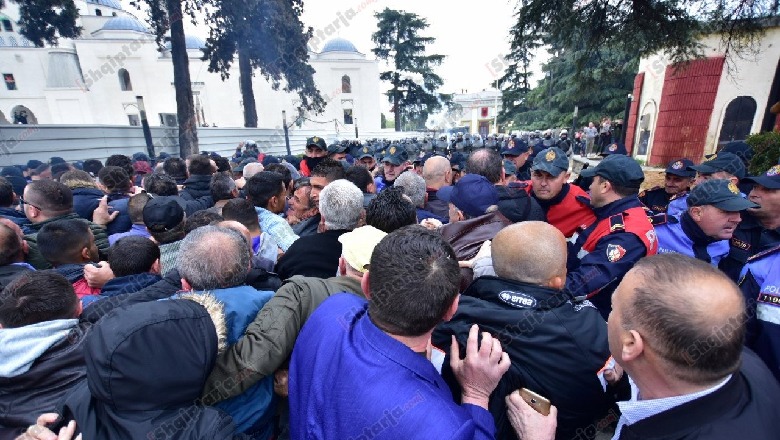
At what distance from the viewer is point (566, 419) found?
55.6 inches

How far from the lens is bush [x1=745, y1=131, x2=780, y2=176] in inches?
241

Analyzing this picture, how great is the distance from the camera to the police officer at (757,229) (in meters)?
2.61

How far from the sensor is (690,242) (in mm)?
2631

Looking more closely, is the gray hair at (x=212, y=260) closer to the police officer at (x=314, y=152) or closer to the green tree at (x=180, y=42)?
the police officer at (x=314, y=152)

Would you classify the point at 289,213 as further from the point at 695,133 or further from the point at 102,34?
the point at 102,34

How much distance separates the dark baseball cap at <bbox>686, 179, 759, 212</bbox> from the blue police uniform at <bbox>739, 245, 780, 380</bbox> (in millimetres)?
516

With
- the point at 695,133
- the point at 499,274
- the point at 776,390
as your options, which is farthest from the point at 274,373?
the point at 695,133

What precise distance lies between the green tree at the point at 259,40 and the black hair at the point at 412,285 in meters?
17.8

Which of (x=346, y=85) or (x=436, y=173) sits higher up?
(x=346, y=85)

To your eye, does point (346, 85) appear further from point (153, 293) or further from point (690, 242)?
point (153, 293)

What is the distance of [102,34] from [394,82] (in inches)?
1173

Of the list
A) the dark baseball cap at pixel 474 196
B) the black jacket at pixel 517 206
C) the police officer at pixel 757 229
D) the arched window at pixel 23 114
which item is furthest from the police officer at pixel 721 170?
the arched window at pixel 23 114

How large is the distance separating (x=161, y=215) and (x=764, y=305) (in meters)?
3.69

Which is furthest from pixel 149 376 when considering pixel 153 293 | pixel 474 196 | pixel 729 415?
pixel 474 196
